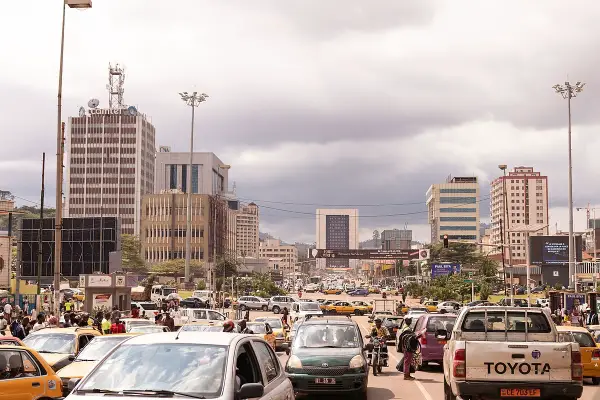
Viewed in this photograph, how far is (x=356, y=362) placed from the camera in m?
15.8

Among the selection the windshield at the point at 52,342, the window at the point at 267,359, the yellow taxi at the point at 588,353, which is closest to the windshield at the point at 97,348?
the windshield at the point at 52,342

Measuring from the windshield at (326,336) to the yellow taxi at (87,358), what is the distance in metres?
3.95

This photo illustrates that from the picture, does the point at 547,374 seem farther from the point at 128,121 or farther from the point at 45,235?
the point at 128,121

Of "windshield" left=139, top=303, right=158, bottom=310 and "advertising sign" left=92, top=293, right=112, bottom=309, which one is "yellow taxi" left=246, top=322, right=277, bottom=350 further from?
"windshield" left=139, top=303, right=158, bottom=310

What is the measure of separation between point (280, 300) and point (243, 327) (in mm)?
48793

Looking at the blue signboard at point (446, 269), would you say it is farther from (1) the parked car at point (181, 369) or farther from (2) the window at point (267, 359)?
(1) the parked car at point (181, 369)

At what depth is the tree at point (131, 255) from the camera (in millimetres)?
157875

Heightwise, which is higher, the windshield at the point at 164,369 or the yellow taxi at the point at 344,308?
the windshield at the point at 164,369

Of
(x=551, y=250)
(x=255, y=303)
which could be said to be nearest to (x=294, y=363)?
(x=255, y=303)

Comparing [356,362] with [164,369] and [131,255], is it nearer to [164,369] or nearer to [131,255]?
[164,369]

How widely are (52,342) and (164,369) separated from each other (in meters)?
10.5

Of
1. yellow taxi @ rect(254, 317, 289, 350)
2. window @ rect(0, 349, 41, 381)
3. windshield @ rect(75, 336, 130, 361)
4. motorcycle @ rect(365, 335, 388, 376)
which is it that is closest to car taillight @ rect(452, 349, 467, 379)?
window @ rect(0, 349, 41, 381)

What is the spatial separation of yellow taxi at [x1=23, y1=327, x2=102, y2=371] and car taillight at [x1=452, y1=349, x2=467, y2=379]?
8.12m

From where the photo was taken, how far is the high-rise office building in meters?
196
